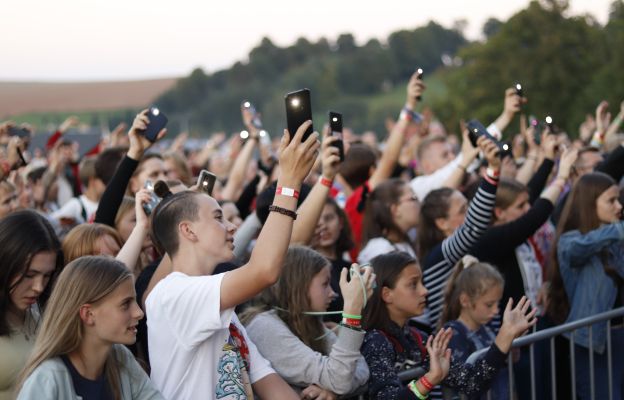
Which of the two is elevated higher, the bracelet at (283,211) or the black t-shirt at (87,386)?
the bracelet at (283,211)

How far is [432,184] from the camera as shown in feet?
25.5

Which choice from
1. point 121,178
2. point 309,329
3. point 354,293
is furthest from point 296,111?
point 121,178

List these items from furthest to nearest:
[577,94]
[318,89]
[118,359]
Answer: [318,89] → [577,94] → [118,359]

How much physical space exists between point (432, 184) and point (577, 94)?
52730 millimetres

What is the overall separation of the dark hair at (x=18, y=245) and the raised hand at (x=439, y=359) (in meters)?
1.64

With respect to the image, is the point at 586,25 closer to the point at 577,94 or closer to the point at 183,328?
the point at 577,94

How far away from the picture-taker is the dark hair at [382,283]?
4.79 metres

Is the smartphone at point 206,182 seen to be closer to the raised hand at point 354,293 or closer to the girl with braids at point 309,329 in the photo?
the girl with braids at point 309,329

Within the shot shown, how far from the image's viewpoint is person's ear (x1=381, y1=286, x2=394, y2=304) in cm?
486

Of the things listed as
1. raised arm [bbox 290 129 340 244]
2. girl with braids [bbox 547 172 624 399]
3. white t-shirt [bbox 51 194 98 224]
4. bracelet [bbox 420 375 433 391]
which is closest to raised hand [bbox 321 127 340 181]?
raised arm [bbox 290 129 340 244]

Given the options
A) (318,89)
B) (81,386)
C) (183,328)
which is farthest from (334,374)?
(318,89)

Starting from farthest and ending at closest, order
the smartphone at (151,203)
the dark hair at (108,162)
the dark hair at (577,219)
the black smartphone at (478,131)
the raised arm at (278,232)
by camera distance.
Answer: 1. the dark hair at (108,162)
2. the dark hair at (577,219)
3. the black smartphone at (478,131)
4. the smartphone at (151,203)
5. the raised arm at (278,232)

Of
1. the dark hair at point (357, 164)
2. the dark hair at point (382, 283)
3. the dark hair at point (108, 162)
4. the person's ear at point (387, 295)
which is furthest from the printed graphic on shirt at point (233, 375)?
the dark hair at point (357, 164)

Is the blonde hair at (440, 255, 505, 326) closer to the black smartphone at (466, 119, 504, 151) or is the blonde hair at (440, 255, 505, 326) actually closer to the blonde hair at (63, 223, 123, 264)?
the black smartphone at (466, 119, 504, 151)
